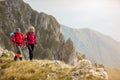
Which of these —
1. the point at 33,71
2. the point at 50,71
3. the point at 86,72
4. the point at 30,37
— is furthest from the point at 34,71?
the point at 30,37

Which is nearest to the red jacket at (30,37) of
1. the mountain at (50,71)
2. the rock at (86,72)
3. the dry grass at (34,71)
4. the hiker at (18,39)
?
the hiker at (18,39)

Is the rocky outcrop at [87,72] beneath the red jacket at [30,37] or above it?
beneath

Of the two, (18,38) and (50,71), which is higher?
(18,38)

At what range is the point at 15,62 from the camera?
714 inches

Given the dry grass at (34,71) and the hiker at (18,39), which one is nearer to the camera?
the dry grass at (34,71)

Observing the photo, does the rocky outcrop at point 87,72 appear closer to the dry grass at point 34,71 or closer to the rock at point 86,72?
the rock at point 86,72

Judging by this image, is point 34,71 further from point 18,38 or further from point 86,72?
point 18,38

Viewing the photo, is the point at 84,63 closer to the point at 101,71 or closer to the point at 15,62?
the point at 101,71

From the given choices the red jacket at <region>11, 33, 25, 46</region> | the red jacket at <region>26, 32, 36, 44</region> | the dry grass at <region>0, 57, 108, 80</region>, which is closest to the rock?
the dry grass at <region>0, 57, 108, 80</region>

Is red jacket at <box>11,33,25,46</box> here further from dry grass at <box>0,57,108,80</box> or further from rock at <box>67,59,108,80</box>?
rock at <box>67,59,108,80</box>

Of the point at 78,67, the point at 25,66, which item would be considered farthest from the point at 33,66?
the point at 78,67

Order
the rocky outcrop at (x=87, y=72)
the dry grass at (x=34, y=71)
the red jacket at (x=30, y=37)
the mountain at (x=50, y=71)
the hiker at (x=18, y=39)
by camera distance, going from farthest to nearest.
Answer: the red jacket at (x=30, y=37) → the hiker at (x=18, y=39) → the dry grass at (x=34, y=71) → the mountain at (x=50, y=71) → the rocky outcrop at (x=87, y=72)

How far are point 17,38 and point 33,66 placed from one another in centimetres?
442

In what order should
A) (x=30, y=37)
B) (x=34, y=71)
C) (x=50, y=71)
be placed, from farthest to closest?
(x=30, y=37) → (x=34, y=71) → (x=50, y=71)
